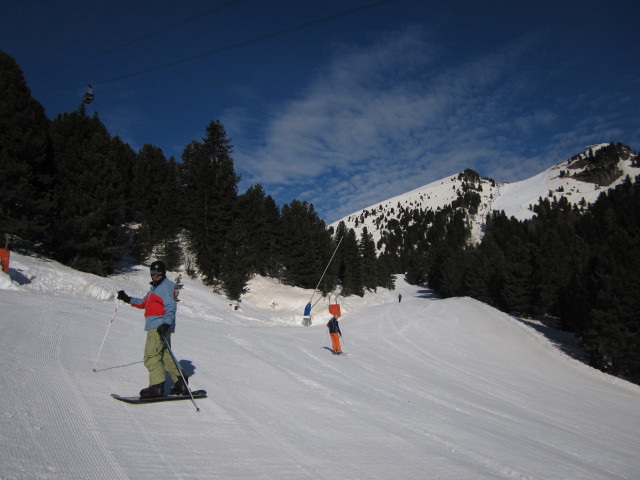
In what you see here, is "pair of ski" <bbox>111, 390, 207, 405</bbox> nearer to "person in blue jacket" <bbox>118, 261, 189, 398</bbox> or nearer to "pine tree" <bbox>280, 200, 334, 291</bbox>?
"person in blue jacket" <bbox>118, 261, 189, 398</bbox>

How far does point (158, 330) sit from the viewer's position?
17.5 feet

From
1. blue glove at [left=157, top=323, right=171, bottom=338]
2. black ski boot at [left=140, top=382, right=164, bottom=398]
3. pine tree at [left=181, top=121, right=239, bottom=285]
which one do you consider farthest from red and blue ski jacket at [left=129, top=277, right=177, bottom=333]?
pine tree at [left=181, top=121, right=239, bottom=285]

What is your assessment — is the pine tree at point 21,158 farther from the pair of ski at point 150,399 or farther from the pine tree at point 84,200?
the pair of ski at point 150,399

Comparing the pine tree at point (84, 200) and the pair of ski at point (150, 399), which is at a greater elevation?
the pine tree at point (84, 200)

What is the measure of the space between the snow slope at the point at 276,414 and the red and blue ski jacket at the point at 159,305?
1172mm

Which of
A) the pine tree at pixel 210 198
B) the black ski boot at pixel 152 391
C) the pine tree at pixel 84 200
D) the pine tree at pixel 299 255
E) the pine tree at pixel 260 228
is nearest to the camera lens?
the black ski boot at pixel 152 391

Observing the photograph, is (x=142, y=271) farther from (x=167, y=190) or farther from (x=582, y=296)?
(x=582, y=296)

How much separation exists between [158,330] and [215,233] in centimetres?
3824

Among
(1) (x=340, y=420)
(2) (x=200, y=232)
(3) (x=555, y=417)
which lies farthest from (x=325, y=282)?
(1) (x=340, y=420)

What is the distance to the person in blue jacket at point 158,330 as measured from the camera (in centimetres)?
537

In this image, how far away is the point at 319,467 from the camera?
4078mm

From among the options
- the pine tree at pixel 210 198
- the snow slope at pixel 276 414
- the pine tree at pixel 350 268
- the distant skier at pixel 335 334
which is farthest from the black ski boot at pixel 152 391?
the pine tree at pixel 350 268

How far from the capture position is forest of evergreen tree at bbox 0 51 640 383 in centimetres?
2206

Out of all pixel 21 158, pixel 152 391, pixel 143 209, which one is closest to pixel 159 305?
pixel 152 391
